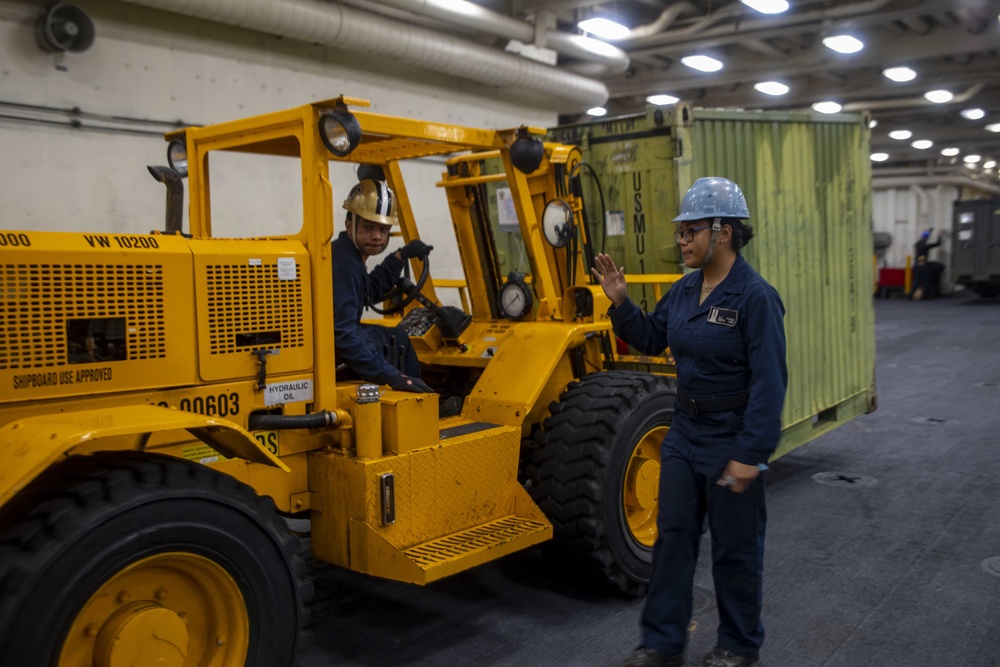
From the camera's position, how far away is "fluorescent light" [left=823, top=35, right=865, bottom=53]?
12.7m

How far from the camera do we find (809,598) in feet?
15.0

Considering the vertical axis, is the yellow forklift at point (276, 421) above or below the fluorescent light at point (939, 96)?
below

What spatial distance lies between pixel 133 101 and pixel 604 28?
6.26m

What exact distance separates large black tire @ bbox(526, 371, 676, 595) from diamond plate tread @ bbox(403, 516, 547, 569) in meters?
0.21

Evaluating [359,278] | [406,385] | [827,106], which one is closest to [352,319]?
[359,278]

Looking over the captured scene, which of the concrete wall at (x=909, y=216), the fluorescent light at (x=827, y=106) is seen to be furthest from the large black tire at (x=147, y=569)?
the concrete wall at (x=909, y=216)

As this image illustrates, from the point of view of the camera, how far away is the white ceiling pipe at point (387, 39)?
7824 mm

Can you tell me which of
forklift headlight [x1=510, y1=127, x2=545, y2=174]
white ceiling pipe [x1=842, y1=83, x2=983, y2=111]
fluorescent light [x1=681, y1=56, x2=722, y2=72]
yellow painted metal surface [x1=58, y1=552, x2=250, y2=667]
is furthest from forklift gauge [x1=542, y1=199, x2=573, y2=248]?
white ceiling pipe [x1=842, y1=83, x2=983, y2=111]

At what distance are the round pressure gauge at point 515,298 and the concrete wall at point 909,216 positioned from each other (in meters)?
26.7

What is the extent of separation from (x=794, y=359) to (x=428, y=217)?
5.77 m

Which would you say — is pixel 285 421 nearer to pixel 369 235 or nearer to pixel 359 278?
pixel 359 278

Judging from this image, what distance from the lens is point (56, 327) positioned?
3111 millimetres

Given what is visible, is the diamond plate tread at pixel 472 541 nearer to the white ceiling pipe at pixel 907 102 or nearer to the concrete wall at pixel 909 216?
the white ceiling pipe at pixel 907 102

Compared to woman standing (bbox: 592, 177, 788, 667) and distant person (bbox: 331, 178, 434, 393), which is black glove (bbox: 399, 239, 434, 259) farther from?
woman standing (bbox: 592, 177, 788, 667)
